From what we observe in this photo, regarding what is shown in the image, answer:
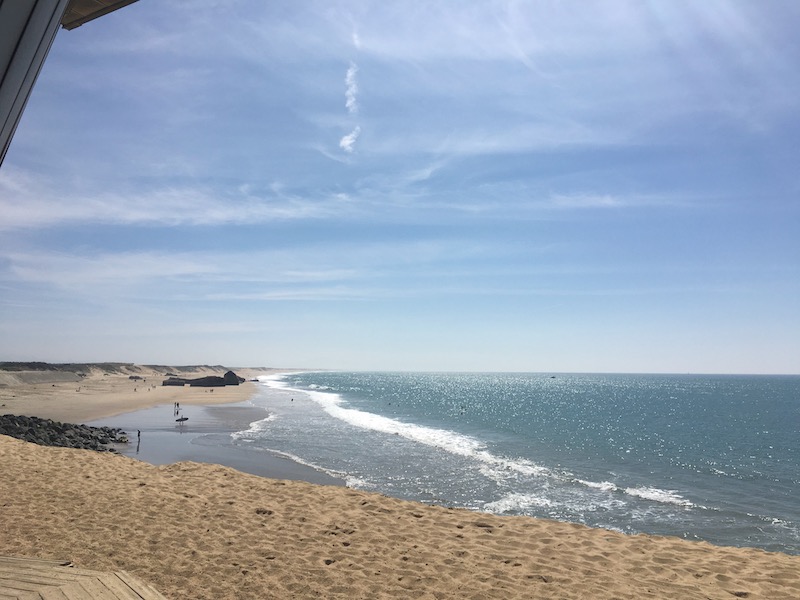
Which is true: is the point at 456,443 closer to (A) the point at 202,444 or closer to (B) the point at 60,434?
(A) the point at 202,444

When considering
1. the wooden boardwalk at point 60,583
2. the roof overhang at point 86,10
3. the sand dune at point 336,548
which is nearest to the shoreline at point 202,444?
the sand dune at point 336,548

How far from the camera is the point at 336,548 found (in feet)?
29.0

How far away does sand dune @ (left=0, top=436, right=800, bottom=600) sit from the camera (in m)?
7.49

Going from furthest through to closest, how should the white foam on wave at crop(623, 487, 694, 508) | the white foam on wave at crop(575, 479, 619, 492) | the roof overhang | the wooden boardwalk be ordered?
the white foam on wave at crop(575, 479, 619, 492) < the white foam on wave at crop(623, 487, 694, 508) < the wooden boardwalk < the roof overhang

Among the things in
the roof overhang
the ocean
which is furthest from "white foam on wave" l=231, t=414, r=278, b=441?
the roof overhang

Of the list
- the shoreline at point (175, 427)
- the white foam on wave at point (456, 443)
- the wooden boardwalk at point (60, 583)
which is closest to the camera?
the wooden boardwalk at point (60, 583)

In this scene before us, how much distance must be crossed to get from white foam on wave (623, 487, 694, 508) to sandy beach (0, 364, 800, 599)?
44.3 ft

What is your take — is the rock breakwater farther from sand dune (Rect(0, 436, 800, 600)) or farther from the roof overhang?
the roof overhang

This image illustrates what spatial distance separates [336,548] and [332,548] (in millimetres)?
72

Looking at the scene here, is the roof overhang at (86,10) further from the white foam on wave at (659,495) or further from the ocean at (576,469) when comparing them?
the white foam on wave at (659,495)

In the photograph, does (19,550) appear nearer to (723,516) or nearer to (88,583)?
(88,583)

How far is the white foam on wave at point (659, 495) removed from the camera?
22230 mm

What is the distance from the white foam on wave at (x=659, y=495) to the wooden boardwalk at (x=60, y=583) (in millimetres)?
22839

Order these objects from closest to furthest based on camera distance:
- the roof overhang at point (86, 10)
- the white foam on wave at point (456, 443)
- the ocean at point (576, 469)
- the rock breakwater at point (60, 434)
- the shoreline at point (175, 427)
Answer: the roof overhang at point (86, 10) → the ocean at point (576, 469) → the shoreline at point (175, 427) → the rock breakwater at point (60, 434) → the white foam on wave at point (456, 443)
